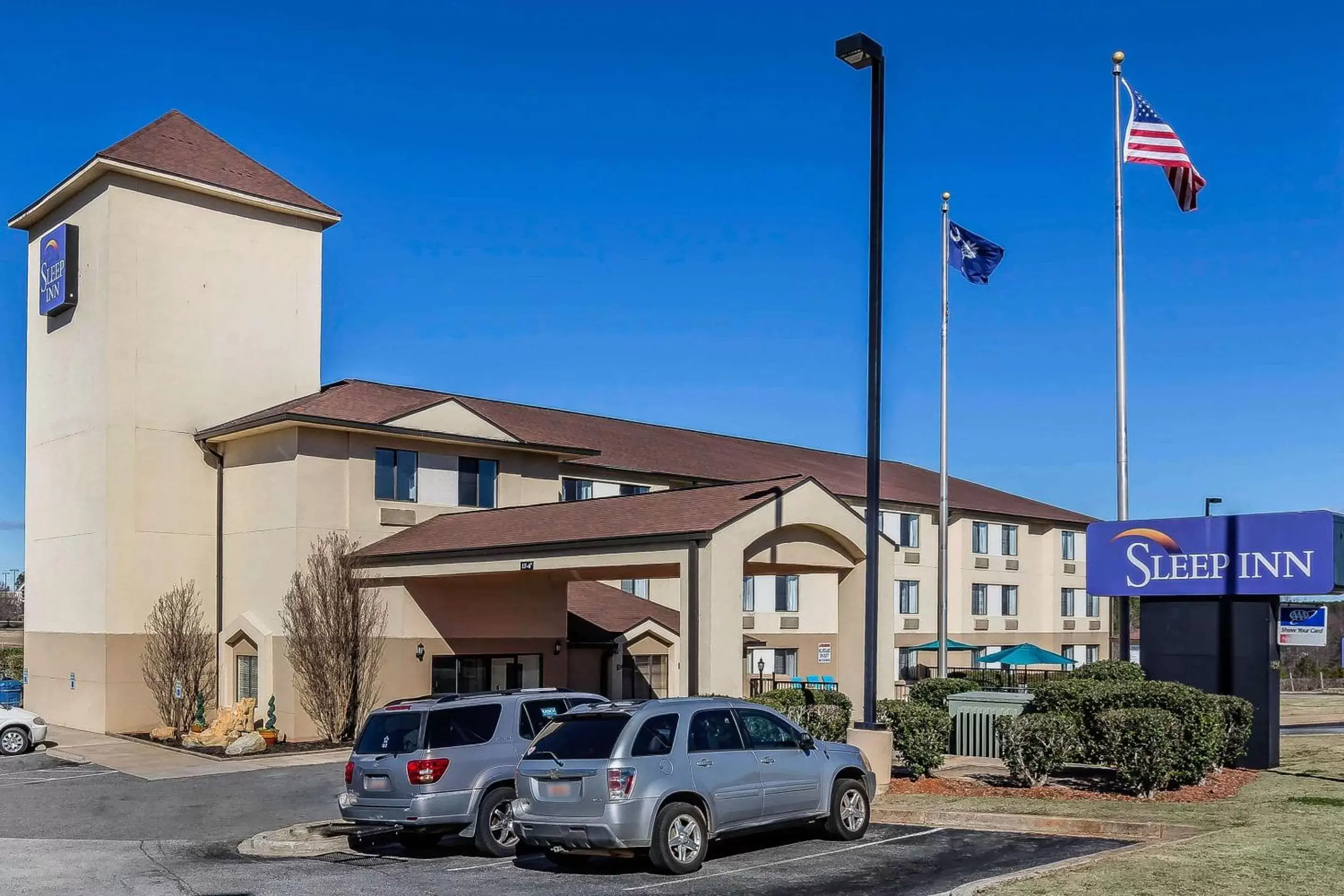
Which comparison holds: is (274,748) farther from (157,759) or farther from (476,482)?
(476,482)

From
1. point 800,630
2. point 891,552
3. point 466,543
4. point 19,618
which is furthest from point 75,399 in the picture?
point 19,618

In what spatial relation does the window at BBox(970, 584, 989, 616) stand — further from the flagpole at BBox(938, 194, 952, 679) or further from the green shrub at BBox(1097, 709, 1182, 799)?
the green shrub at BBox(1097, 709, 1182, 799)

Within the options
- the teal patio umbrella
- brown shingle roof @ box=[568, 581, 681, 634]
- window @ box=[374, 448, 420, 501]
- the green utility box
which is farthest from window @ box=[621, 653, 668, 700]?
the green utility box

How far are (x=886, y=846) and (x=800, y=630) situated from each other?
31.3 metres

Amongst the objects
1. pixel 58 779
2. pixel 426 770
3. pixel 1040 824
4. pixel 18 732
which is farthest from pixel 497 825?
pixel 18 732

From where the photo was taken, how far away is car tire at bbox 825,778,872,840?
14305 millimetres

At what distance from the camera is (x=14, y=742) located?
27641mm

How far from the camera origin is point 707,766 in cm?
1311

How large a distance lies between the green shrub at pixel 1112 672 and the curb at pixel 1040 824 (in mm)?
6245

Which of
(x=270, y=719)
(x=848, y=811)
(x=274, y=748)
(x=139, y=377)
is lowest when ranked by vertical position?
(x=274, y=748)

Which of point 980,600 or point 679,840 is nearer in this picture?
point 679,840

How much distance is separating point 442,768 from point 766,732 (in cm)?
359

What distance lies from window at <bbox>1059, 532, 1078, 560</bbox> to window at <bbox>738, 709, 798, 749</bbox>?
43.9 meters

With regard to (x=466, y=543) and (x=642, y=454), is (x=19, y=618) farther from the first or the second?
(x=466, y=543)
